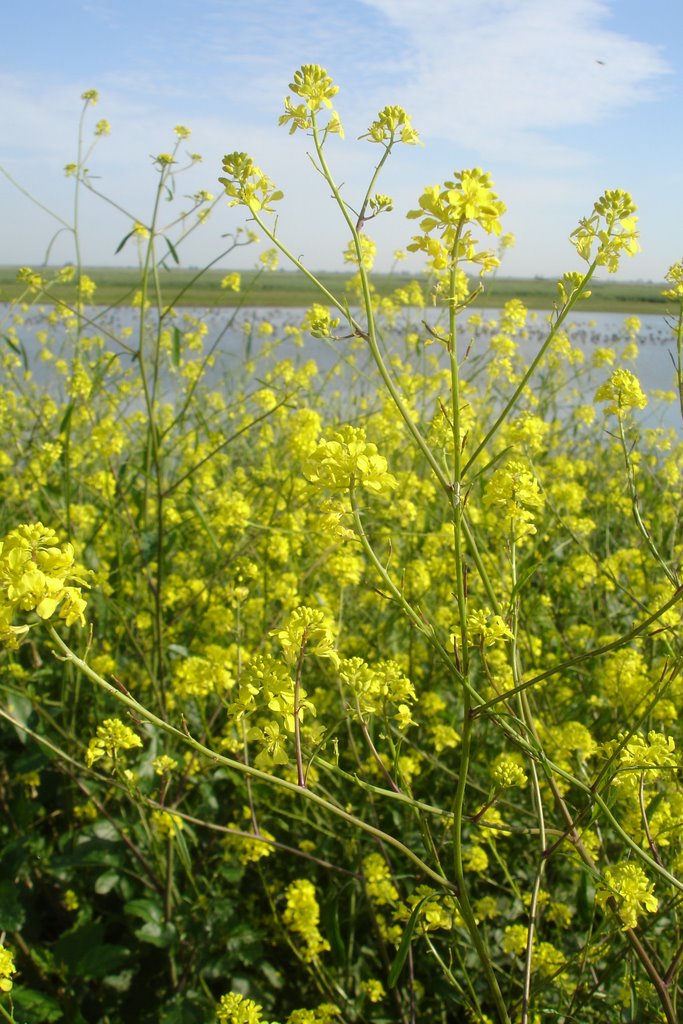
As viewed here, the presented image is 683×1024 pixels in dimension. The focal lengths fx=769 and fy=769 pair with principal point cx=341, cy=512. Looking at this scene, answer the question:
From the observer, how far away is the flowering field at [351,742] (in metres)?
1.17

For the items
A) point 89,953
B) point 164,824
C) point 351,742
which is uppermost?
point 351,742

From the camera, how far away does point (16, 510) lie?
3.36 metres

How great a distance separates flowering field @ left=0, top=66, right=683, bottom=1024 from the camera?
46.1 inches

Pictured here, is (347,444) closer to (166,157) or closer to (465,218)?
(465,218)

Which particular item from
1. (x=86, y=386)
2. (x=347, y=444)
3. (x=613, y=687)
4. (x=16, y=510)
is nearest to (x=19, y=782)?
(x=16, y=510)

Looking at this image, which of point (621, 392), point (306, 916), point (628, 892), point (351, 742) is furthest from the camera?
point (351, 742)

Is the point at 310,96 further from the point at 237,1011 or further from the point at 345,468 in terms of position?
the point at 237,1011

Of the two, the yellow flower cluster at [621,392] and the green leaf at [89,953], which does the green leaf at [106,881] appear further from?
the yellow flower cluster at [621,392]

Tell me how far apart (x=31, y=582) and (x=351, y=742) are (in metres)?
1.39

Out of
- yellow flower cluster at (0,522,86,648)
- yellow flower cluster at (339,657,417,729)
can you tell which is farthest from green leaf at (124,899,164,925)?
yellow flower cluster at (0,522,86,648)

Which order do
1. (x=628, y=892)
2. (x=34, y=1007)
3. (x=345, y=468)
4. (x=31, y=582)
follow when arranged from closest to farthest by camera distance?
(x=31, y=582) → (x=345, y=468) → (x=628, y=892) → (x=34, y=1007)

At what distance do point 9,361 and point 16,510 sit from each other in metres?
1.32

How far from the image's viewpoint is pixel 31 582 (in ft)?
3.18

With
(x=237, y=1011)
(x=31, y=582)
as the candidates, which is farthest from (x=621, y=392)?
(x=237, y=1011)
